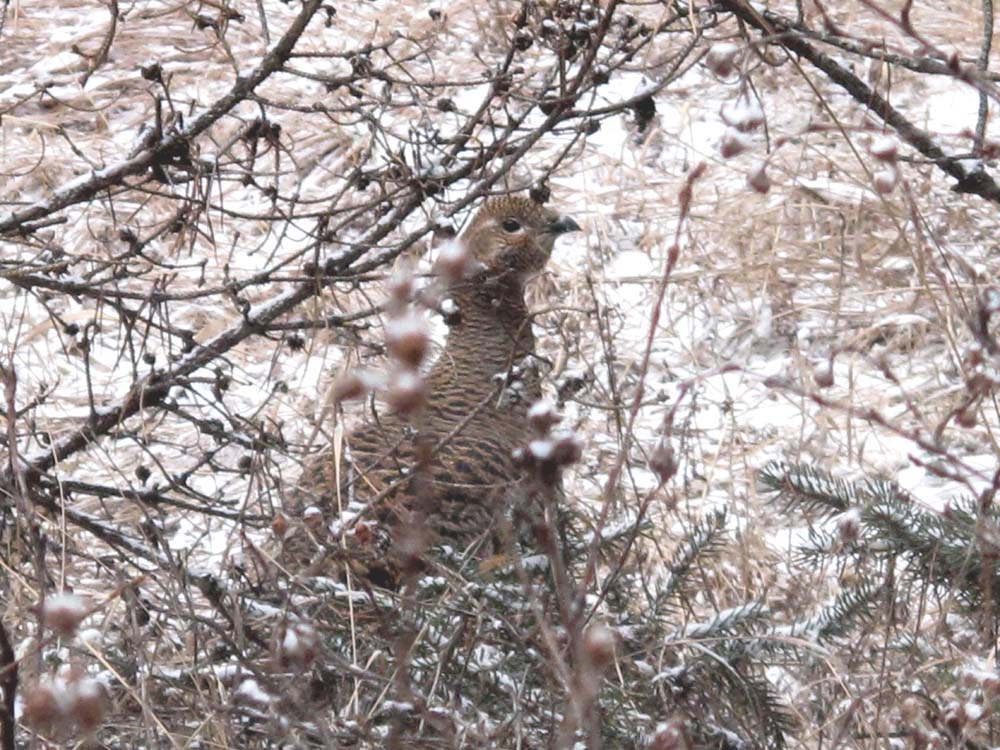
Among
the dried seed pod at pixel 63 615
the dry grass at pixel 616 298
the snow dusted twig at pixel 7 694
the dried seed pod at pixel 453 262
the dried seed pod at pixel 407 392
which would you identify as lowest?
the dry grass at pixel 616 298

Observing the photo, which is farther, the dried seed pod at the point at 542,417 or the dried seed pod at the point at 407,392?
the dried seed pod at the point at 542,417

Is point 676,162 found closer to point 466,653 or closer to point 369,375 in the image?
point 466,653

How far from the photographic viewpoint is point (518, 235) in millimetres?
4562

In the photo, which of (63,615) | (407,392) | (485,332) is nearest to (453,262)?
(407,392)

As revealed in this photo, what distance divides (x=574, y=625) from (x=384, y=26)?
546 centimetres

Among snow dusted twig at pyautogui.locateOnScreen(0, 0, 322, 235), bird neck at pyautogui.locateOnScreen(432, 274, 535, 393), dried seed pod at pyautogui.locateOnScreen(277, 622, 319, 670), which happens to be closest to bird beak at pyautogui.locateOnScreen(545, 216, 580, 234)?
bird neck at pyautogui.locateOnScreen(432, 274, 535, 393)

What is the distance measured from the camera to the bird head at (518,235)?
14.9 feet

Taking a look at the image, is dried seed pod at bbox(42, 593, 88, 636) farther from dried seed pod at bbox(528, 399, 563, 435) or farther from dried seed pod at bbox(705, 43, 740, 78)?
dried seed pod at bbox(705, 43, 740, 78)

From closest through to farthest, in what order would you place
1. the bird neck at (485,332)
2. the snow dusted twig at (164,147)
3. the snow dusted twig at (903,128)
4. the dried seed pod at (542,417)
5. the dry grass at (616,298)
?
the dried seed pod at (542,417) → the snow dusted twig at (903,128) → the snow dusted twig at (164,147) → the dry grass at (616,298) → the bird neck at (485,332)

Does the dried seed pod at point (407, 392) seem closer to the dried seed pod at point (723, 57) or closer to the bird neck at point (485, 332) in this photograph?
the dried seed pod at point (723, 57)

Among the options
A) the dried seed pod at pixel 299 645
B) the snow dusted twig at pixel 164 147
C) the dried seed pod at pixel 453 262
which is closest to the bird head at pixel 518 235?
the snow dusted twig at pixel 164 147

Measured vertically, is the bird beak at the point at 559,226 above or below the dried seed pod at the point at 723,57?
below

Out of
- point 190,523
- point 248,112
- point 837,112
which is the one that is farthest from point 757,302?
point 248,112

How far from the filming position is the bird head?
4.54 metres
